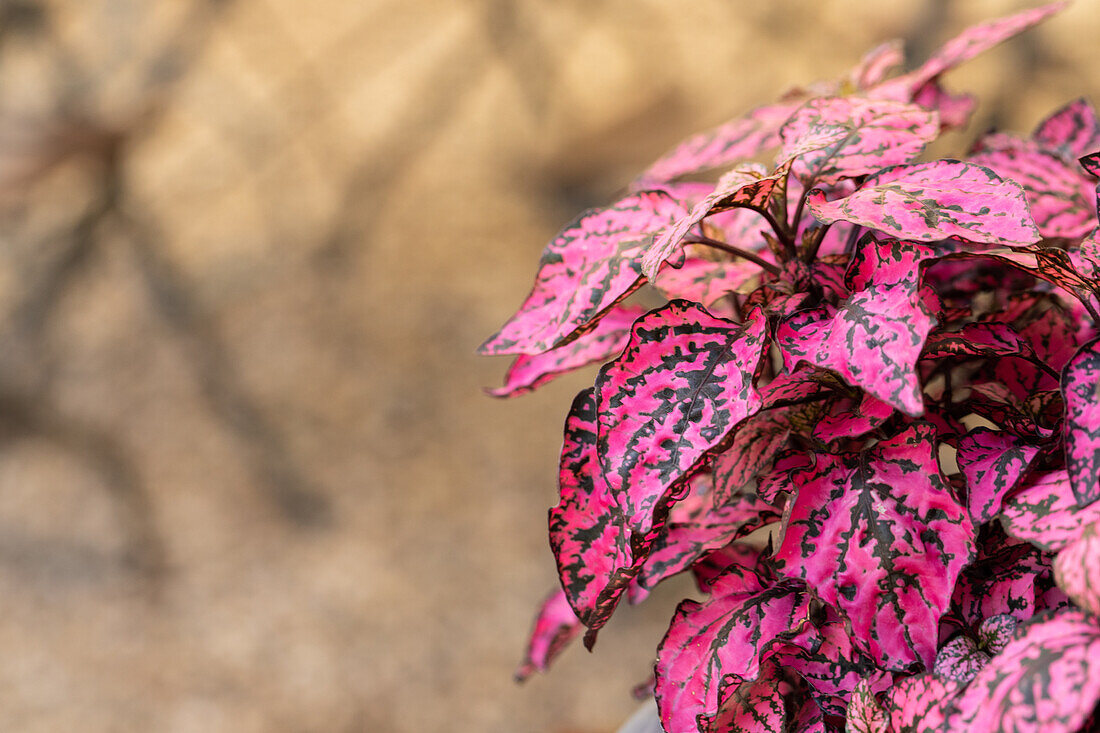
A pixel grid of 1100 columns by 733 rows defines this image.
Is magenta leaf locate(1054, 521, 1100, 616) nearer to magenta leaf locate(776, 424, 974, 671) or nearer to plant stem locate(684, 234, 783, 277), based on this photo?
magenta leaf locate(776, 424, 974, 671)

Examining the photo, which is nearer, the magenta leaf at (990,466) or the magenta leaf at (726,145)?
the magenta leaf at (990,466)

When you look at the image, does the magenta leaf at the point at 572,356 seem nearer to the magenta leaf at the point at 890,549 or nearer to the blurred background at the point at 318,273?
the magenta leaf at the point at 890,549

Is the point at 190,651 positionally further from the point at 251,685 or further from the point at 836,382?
the point at 836,382

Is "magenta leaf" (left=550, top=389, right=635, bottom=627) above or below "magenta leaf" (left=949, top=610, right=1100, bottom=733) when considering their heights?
above

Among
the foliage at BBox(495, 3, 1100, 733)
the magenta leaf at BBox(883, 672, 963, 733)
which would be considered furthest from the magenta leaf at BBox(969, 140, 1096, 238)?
the magenta leaf at BBox(883, 672, 963, 733)

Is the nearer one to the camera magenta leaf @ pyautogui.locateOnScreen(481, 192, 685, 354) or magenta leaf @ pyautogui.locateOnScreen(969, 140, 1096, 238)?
magenta leaf @ pyautogui.locateOnScreen(481, 192, 685, 354)

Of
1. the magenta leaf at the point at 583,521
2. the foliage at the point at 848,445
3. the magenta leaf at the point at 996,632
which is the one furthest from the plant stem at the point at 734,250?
the magenta leaf at the point at 996,632

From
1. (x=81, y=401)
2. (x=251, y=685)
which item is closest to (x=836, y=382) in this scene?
(x=251, y=685)

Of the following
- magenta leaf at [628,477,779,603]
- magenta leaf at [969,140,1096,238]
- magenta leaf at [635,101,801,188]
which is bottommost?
magenta leaf at [628,477,779,603]

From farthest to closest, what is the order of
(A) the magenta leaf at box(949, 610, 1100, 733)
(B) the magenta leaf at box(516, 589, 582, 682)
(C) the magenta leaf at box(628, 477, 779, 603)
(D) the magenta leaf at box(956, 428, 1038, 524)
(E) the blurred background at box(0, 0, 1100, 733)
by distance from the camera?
(E) the blurred background at box(0, 0, 1100, 733), (B) the magenta leaf at box(516, 589, 582, 682), (C) the magenta leaf at box(628, 477, 779, 603), (D) the magenta leaf at box(956, 428, 1038, 524), (A) the magenta leaf at box(949, 610, 1100, 733)
